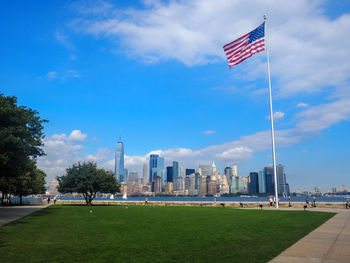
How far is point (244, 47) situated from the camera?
35.7 m

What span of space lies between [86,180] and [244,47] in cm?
3893

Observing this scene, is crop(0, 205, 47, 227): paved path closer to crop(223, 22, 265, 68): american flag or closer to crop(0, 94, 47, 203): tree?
crop(0, 94, 47, 203): tree

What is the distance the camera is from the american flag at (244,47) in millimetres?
35094

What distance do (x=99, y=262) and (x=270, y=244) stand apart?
6.43 m

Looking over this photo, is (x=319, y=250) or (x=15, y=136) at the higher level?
(x=15, y=136)

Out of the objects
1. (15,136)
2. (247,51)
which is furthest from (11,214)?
(247,51)

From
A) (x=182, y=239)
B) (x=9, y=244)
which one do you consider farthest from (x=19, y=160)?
(x=182, y=239)

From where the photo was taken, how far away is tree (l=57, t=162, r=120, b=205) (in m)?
56.2

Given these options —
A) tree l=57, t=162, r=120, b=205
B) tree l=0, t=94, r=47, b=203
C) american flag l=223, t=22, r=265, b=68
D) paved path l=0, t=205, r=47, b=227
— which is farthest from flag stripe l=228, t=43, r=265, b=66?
tree l=57, t=162, r=120, b=205

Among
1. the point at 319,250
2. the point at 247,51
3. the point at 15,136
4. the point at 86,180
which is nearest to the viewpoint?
the point at 319,250

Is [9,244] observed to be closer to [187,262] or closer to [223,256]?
[187,262]

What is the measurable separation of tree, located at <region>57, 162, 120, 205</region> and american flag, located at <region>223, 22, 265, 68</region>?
120 ft

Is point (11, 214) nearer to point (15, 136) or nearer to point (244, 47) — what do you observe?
point (15, 136)

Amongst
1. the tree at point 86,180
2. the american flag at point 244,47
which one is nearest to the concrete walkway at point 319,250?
the american flag at point 244,47
